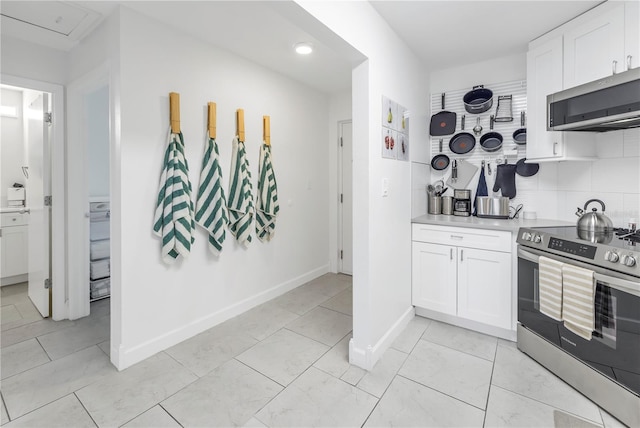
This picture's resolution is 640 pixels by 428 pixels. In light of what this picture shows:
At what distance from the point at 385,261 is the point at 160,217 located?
1.66 meters

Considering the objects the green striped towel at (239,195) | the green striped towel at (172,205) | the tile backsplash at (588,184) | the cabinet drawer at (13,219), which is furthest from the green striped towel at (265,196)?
the cabinet drawer at (13,219)

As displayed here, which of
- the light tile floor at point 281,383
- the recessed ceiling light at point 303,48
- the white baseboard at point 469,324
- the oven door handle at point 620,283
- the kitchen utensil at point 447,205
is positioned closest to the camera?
the oven door handle at point 620,283

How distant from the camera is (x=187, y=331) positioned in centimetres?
250

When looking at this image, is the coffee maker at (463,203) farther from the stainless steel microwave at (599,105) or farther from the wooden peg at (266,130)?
the wooden peg at (266,130)

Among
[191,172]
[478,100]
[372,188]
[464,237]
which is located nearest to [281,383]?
[372,188]

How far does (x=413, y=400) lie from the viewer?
1.79 meters

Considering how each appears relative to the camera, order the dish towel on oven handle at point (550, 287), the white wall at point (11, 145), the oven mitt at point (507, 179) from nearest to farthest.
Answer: the dish towel on oven handle at point (550, 287) → the oven mitt at point (507, 179) → the white wall at point (11, 145)

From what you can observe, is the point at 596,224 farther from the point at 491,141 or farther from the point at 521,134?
the point at 491,141

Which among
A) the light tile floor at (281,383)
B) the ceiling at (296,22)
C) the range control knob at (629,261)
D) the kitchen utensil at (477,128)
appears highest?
the ceiling at (296,22)

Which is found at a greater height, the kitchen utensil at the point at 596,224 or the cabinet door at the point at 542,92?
the cabinet door at the point at 542,92

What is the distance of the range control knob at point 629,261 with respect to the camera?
156 cm

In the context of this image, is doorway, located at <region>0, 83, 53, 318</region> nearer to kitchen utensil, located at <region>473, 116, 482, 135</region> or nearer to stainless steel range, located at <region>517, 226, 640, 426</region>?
kitchen utensil, located at <region>473, 116, 482, 135</region>

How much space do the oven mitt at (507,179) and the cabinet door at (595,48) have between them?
0.82m

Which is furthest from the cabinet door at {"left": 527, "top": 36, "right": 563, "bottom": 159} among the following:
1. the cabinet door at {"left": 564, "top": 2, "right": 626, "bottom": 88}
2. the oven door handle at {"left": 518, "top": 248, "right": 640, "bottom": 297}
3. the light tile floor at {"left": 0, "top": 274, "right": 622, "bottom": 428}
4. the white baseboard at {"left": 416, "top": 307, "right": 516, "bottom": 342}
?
the light tile floor at {"left": 0, "top": 274, "right": 622, "bottom": 428}
